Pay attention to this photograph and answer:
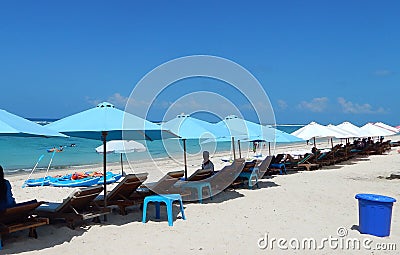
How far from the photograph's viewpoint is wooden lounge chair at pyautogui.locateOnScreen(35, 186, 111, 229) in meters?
5.60

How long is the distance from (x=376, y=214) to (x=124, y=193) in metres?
4.10

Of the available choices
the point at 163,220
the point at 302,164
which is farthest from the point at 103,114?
the point at 302,164

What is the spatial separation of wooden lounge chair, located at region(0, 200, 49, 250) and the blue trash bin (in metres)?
4.49

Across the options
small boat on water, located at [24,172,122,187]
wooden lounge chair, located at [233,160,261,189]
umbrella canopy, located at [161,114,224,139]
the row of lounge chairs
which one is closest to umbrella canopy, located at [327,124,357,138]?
the row of lounge chairs

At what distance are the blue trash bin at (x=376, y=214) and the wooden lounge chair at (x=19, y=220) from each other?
14.7ft

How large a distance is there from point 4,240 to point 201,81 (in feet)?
21.6

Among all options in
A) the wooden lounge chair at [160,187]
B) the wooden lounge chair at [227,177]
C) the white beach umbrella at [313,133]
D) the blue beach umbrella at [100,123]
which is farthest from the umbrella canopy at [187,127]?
the white beach umbrella at [313,133]

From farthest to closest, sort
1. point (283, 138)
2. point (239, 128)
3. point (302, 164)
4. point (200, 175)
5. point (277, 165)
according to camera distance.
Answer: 1. point (302, 164)
2. point (277, 165)
3. point (283, 138)
4. point (239, 128)
5. point (200, 175)

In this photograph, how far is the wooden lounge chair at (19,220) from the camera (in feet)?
15.8

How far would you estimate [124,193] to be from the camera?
6.72 metres

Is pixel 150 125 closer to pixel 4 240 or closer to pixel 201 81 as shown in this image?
pixel 4 240

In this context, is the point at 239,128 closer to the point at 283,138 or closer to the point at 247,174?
the point at 247,174

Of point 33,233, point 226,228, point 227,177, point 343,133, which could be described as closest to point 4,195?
point 33,233

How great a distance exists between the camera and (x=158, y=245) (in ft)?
16.4
